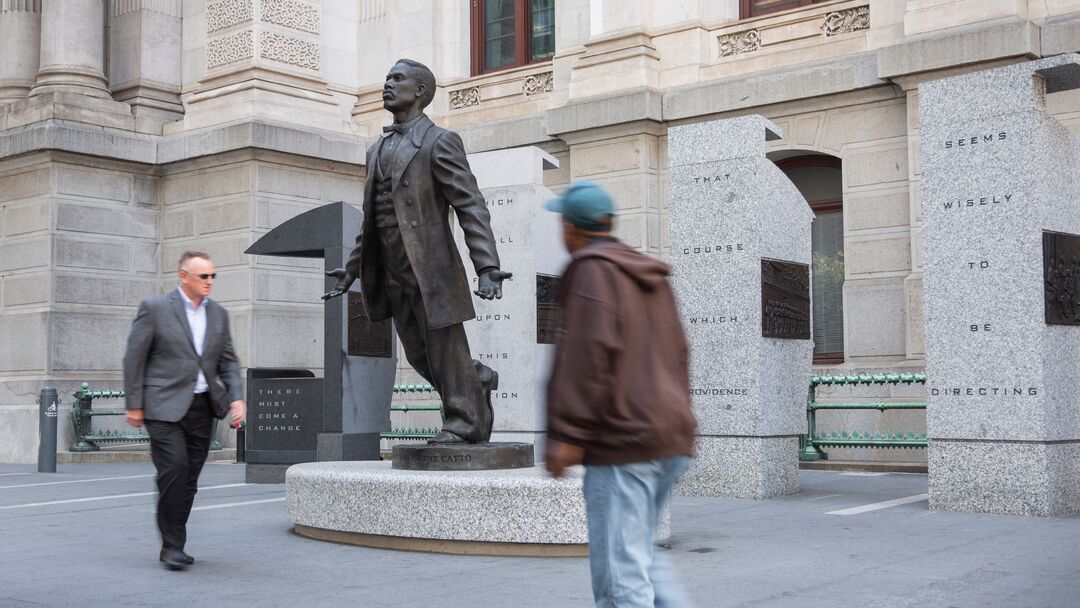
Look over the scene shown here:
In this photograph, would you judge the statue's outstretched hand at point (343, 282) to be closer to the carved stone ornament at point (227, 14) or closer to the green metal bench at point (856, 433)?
the green metal bench at point (856, 433)

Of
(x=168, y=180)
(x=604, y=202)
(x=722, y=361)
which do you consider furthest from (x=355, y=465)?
(x=168, y=180)

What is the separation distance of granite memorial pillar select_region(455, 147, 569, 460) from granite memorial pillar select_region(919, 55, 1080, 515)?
4.99 m

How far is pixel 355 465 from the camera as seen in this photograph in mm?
9062

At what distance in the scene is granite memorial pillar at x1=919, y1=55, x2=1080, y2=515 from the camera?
952cm

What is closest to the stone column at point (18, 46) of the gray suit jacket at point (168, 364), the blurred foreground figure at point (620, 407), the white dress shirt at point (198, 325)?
the white dress shirt at point (198, 325)

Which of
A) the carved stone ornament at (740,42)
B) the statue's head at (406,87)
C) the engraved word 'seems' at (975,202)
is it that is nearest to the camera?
the statue's head at (406,87)

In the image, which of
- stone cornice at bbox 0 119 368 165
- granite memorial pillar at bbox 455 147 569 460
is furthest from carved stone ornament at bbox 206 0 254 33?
granite memorial pillar at bbox 455 147 569 460

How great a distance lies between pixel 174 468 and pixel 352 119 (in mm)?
15673

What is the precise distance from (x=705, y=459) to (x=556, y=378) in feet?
25.3

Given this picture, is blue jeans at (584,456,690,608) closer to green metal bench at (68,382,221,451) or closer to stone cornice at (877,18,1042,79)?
stone cornice at (877,18,1042,79)

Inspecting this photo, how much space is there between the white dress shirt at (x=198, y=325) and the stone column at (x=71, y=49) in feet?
46.1

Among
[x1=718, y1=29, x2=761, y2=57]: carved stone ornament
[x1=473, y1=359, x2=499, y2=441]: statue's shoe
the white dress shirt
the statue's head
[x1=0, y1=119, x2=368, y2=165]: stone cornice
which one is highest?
[x1=718, y1=29, x2=761, y2=57]: carved stone ornament

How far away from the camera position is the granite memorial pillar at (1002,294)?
9523 mm

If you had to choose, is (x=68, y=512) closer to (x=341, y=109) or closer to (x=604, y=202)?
(x=604, y=202)
